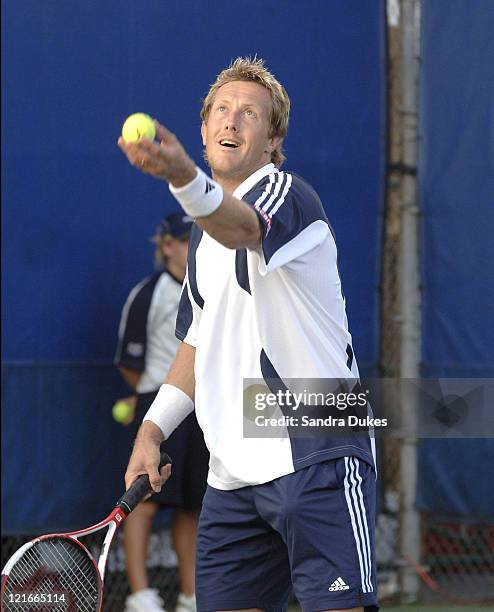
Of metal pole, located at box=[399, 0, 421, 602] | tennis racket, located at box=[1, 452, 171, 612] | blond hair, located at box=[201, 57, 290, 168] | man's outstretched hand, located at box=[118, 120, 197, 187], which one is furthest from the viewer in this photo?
metal pole, located at box=[399, 0, 421, 602]

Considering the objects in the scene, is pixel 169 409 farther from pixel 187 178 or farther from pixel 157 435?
pixel 187 178

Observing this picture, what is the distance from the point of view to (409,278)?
5641 millimetres

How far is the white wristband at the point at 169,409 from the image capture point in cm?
338

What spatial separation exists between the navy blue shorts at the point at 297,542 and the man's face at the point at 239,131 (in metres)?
0.76

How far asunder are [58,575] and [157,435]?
0.44 m

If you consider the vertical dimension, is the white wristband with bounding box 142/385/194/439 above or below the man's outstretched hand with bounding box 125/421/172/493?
above

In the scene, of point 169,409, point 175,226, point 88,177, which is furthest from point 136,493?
point 88,177

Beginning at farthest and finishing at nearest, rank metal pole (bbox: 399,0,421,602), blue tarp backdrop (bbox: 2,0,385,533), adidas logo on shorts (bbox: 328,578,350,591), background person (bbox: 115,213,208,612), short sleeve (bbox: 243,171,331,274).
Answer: metal pole (bbox: 399,0,421,602)
blue tarp backdrop (bbox: 2,0,385,533)
background person (bbox: 115,213,208,612)
adidas logo on shorts (bbox: 328,578,350,591)
short sleeve (bbox: 243,171,331,274)

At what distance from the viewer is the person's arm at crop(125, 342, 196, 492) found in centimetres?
327

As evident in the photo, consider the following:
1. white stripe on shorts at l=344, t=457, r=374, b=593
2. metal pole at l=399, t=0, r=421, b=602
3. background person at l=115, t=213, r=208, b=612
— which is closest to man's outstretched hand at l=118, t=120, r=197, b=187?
white stripe on shorts at l=344, t=457, r=374, b=593

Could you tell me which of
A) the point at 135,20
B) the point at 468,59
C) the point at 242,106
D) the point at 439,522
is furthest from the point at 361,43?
the point at 242,106

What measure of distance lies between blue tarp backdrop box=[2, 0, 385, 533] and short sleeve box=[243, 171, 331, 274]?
2.53 metres

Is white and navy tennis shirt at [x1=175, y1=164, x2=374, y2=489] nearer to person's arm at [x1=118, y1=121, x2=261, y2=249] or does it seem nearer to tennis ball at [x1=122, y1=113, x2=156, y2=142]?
person's arm at [x1=118, y1=121, x2=261, y2=249]

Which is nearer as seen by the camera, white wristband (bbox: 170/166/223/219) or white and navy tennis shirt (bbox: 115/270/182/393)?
white wristband (bbox: 170/166/223/219)
